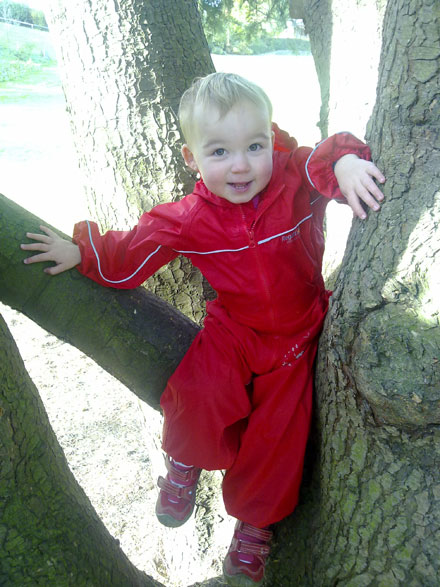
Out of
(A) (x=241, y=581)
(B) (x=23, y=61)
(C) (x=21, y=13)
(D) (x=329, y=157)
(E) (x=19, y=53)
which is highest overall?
(C) (x=21, y=13)

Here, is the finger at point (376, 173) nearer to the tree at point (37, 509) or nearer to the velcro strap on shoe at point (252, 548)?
the tree at point (37, 509)

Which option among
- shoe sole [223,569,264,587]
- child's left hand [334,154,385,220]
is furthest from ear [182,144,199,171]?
shoe sole [223,569,264,587]

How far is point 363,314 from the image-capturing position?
4.58ft

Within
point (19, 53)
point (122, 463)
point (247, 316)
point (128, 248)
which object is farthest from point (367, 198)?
point (19, 53)

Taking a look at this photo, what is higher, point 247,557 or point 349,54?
point 349,54

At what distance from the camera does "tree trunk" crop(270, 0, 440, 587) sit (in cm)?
128

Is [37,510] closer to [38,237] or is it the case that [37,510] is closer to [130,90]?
[38,237]

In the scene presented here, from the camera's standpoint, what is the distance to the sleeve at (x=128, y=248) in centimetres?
180

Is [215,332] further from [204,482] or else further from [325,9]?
[325,9]

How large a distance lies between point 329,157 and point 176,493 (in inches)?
52.8

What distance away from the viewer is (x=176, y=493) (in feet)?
6.61

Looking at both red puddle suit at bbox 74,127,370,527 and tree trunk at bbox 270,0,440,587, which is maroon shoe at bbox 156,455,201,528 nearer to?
red puddle suit at bbox 74,127,370,527

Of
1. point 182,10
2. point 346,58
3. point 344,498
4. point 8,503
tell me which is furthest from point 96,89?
point 344,498

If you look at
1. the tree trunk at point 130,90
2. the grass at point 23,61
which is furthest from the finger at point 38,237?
the grass at point 23,61
